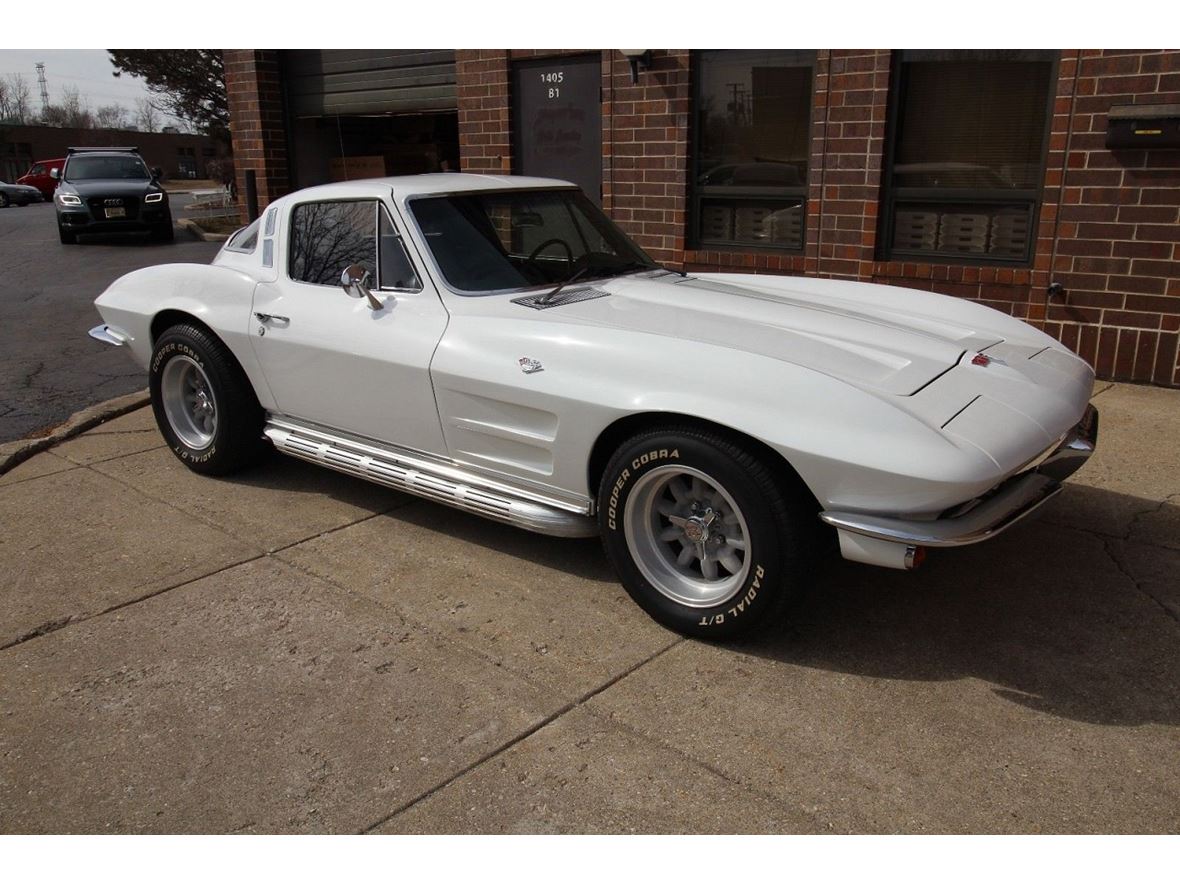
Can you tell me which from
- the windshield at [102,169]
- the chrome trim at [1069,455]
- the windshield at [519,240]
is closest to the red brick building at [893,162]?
the windshield at [519,240]

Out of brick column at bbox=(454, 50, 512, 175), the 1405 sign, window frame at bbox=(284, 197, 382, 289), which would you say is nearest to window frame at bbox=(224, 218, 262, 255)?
window frame at bbox=(284, 197, 382, 289)

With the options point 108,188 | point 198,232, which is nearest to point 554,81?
point 108,188

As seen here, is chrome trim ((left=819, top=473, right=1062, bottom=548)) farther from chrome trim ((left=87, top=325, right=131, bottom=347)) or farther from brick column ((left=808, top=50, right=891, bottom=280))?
brick column ((left=808, top=50, right=891, bottom=280))

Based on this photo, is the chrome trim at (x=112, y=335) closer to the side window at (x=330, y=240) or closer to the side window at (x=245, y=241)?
the side window at (x=245, y=241)

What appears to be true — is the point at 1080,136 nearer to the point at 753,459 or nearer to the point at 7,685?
the point at 753,459

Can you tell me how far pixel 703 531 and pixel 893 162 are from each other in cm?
502

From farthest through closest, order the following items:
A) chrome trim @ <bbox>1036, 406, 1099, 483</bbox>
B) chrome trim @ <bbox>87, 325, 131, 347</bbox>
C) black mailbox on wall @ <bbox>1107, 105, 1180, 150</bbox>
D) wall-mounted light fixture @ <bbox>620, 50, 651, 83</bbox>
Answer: wall-mounted light fixture @ <bbox>620, 50, 651, 83</bbox>
black mailbox on wall @ <bbox>1107, 105, 1180, 150</bbox>
chrome trim @ <bbox>87, 325, 131, 347</bbox>
chrome trim @ <bbox>1036, 406, 1099, 483</bbox>

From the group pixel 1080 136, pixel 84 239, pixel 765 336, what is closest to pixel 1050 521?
pixel 765 336

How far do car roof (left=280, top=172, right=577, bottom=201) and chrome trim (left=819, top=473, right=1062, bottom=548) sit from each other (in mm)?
2338

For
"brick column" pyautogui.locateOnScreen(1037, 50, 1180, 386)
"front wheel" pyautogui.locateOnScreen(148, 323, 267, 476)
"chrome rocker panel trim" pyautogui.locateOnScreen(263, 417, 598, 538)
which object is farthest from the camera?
"brick column" pyautogui.locateOnScreen(1037, 50, 1180, 386)

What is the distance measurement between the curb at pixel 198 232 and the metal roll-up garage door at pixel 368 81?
6735mm

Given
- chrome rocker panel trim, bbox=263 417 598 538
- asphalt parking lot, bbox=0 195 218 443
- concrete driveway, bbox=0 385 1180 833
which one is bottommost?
concrete driveway, bbox=0 385 1180 833

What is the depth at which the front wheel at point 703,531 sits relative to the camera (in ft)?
9.98

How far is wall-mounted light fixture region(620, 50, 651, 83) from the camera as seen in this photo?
26.4ft
